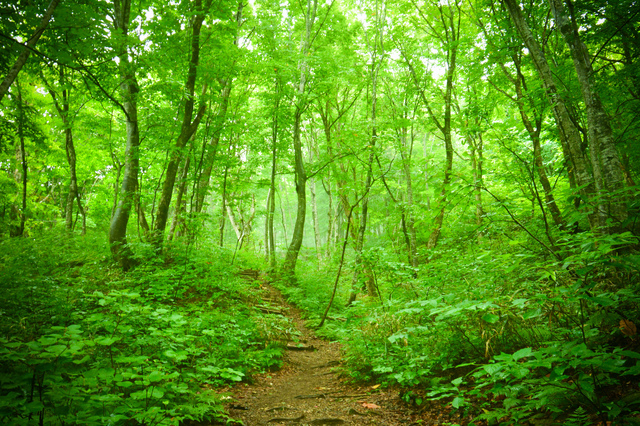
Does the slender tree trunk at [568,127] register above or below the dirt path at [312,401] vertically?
above

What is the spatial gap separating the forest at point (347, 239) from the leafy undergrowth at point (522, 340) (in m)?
0.03

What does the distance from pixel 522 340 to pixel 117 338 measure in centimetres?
397

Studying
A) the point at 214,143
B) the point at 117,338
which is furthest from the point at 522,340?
the point at 214,143

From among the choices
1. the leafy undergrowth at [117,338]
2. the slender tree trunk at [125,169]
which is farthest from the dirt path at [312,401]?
the slender tree trunk at [125,169]

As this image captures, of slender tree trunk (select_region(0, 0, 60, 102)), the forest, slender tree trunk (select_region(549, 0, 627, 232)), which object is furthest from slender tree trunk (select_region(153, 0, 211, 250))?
slender tree trunk (select_region(549, 0, 627, 232))

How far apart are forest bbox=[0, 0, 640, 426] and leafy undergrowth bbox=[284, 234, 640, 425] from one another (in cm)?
3

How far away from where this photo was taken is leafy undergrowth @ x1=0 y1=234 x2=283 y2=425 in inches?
88.4

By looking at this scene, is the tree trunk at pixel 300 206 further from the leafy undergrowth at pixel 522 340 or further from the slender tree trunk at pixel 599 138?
the slender tree trunk at pixel 599 138

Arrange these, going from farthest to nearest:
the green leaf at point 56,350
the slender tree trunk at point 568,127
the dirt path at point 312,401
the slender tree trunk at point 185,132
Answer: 1. the slender tree trunk at point 185,132
2. the slender tree trunk at point 568,127
3. the dirt path at point 312,401
4. the green leaf at point 56,350

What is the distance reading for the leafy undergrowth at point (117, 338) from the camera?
2246mm

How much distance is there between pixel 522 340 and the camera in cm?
337

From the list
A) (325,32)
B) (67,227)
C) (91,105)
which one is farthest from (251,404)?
(325,32)

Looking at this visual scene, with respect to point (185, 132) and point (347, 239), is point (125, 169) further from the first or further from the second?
point (347, 239)

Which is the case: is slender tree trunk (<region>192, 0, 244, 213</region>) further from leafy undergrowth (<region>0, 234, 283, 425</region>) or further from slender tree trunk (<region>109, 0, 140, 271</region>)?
leafy undergrowth (<region>0, 234, 283, 425</region>)
